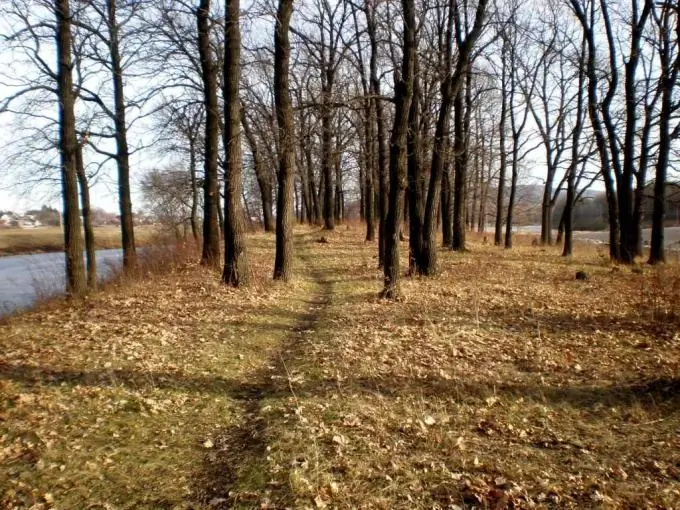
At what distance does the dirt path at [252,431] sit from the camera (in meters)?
3.48

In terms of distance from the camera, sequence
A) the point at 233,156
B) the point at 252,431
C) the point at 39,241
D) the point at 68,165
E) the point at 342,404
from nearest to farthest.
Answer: the point at 252,431 → the point at 342,404 → the point at 68,165 → the point at 233,156 → the point at 39,241

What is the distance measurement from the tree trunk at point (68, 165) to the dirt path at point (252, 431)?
18.0 ft

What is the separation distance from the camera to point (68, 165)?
9898 mm

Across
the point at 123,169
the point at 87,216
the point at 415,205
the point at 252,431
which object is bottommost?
the point at 252,431

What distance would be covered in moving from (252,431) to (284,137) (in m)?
Result: 7.80

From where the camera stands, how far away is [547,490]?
134 inches

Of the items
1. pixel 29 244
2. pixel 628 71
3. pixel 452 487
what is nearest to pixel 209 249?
pixel 452 487

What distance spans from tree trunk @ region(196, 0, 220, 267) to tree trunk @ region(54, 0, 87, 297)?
3.13 m

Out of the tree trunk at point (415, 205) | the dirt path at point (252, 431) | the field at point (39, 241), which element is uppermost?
the tree trunk at point (415, 205)

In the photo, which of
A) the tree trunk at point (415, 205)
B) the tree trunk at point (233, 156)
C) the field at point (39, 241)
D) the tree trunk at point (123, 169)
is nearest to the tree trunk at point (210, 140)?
the tree trunk at point (233, 156)

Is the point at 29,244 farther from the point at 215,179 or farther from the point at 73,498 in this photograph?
the point at 73,498

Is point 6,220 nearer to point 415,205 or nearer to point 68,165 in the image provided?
point 68,165

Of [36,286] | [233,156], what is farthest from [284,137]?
[36,286]

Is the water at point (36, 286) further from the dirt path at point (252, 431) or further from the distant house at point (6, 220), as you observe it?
the distant house at point (6, 220)
